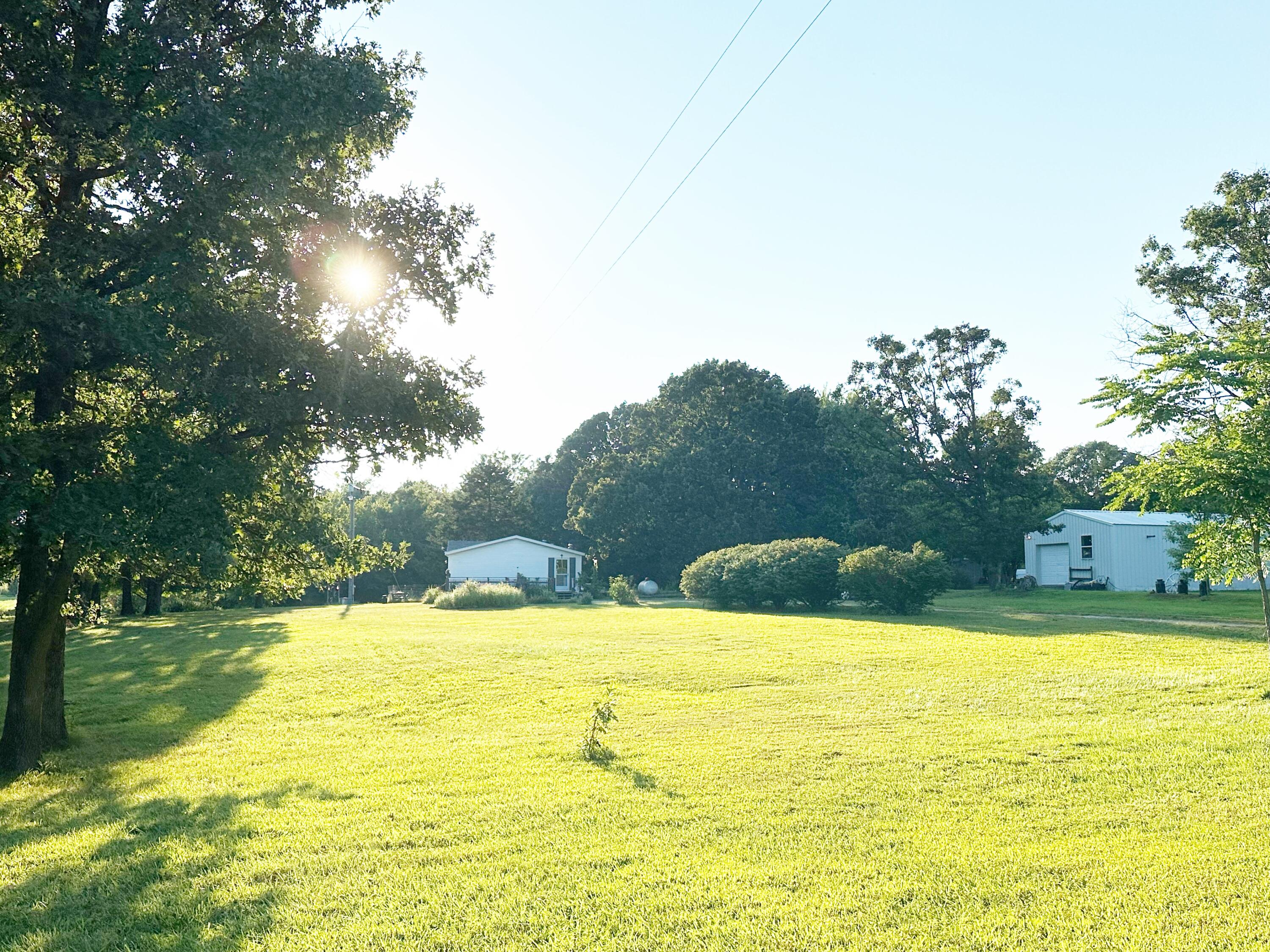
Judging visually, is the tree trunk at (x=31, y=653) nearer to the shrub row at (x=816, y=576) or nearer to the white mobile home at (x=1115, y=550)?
the shrub row at (x=816, y=576)

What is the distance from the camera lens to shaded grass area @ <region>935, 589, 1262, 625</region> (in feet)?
81.8

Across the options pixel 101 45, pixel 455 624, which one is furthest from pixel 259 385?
pixel 455 624

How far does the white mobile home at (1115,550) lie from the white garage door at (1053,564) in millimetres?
36

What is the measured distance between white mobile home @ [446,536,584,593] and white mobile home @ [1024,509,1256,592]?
83.8 feet

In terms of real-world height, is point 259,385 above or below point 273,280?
below

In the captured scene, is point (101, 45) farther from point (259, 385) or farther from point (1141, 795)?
point (1141, 795)

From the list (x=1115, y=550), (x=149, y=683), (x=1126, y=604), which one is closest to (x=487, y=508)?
(x=1115, y=550)

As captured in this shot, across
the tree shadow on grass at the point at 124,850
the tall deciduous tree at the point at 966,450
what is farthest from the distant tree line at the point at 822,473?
the tree shadow on grass at the point at 124,850

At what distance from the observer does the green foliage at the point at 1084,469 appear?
5872 cm

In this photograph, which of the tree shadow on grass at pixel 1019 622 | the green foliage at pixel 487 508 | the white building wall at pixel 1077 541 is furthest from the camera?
the green foliage at pixel 487 508

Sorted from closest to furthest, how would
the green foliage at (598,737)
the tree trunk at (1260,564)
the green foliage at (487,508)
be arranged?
1. the green foliage at (598,737)
2. the tree trunk at (1260,564)
3. the green foliage at (487,508)

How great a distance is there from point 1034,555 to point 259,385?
146ft

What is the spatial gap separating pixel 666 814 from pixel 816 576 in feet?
82.5

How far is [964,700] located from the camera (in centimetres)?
1189
